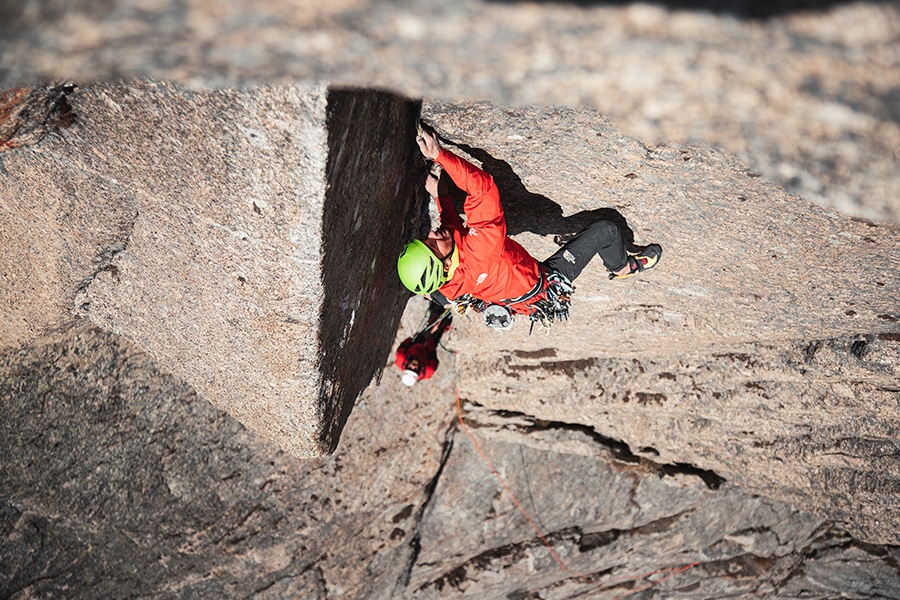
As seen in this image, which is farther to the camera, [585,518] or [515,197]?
[585,518]

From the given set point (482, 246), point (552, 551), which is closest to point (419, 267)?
point (482, 246)

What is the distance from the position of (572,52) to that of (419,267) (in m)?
2.02

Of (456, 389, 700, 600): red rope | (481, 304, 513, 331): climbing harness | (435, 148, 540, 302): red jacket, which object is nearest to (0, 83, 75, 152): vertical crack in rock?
(435, 148, 540, 302): red jacket

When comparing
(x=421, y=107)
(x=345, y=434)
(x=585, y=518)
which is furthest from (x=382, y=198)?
(x=585, y=518)

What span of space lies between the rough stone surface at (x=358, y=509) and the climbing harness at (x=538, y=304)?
1156mm

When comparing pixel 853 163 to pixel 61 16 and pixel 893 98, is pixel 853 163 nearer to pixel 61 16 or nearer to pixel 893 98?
pixel 893 98

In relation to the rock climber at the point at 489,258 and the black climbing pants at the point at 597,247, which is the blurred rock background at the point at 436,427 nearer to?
the rock climber at the point at 489,258

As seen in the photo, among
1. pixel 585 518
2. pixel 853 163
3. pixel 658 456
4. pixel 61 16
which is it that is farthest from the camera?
pixel 585 518

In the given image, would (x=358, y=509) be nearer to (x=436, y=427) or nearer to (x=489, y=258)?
(x=436, y=427)

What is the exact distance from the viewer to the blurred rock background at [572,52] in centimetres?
133

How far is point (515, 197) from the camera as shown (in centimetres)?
350

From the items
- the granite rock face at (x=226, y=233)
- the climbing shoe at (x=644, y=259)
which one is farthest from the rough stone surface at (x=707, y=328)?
the granite rock face at (x=226, y=233)

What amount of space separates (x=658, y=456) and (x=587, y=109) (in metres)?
4.17

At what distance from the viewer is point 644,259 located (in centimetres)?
361
